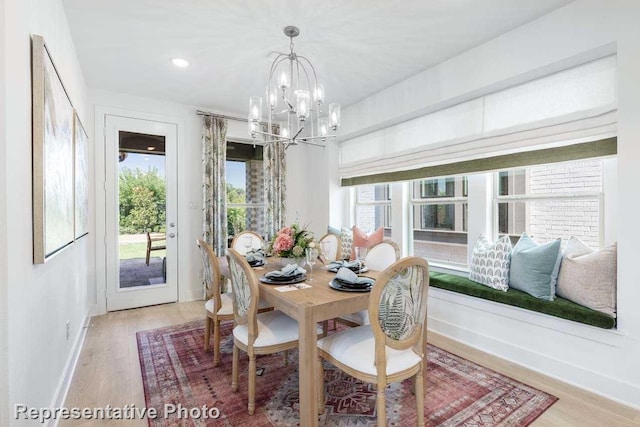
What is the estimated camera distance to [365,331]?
6.49 ft

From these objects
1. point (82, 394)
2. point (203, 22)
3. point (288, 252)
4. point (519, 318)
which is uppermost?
point (203, 22)

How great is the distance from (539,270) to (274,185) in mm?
3589

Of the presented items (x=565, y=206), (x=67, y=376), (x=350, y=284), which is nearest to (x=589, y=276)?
(x=565, y=206)

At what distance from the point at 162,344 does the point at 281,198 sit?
2671 mm

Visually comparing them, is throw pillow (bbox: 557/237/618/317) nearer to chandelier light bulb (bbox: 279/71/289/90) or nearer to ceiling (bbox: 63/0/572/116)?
ceiling (bbox: 63/0/572/116)

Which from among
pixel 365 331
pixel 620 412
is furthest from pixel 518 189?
pixel 365 331

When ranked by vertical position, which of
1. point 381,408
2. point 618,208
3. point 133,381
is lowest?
point 133,381

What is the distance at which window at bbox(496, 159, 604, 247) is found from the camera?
7.94 feet

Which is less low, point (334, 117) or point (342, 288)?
point (334, 117)

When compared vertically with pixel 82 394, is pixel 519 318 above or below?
above

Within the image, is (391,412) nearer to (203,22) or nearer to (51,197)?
(51,197)

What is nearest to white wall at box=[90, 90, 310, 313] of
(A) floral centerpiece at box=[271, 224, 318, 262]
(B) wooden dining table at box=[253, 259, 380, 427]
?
(A) floral centerpiece at box=[271, 224, 318, 262]

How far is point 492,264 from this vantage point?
2.72m

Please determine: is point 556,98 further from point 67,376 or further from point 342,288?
point 67,376
